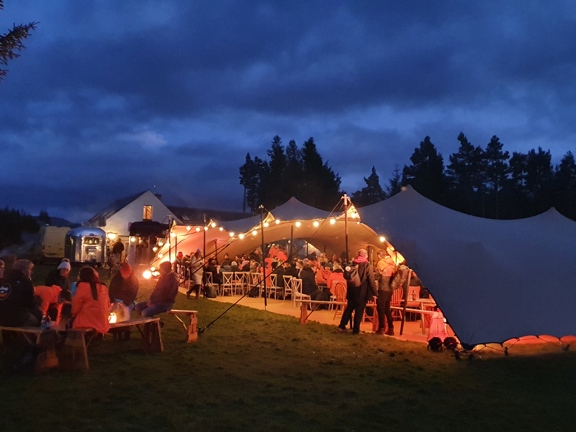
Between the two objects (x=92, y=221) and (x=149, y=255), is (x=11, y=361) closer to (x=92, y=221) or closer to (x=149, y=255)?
(x=149, y=255)

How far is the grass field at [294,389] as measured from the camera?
4.97 metres

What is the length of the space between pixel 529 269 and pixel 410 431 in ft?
19.0

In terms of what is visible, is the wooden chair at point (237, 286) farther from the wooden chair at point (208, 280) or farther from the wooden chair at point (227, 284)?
the wooden chair at point (208, 280)

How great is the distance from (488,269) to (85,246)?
26.4 metres

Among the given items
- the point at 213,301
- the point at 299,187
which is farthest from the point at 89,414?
the point at 299,187

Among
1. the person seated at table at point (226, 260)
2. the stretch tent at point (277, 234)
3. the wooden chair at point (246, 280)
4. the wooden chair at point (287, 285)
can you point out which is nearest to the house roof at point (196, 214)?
the stretch tent at point (277, 234)

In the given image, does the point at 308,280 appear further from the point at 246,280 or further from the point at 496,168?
the point at 496,168

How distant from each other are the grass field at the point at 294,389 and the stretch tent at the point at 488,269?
0.49 m

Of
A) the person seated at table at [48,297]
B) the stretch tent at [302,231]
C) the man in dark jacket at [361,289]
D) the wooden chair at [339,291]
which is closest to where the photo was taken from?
the person seated at table at [48,297]

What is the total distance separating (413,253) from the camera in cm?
967

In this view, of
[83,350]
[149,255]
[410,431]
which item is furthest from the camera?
[149,255]

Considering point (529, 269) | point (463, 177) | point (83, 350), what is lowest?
point (83, 350)

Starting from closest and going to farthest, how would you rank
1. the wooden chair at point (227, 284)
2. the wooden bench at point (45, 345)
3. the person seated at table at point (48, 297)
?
the wooden bench at point (45, 345), the person seated at table at point (48, 297), the wooden chair at point (227, 284)

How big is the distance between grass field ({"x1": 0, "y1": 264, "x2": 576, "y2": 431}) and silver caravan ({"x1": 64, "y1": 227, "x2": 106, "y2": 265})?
2394 centimetres
